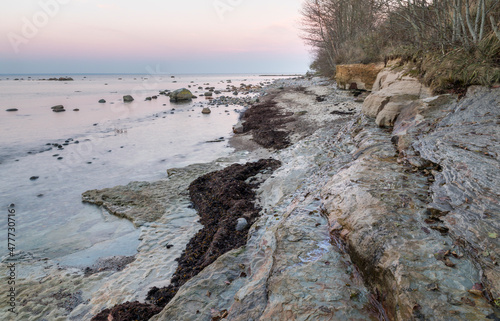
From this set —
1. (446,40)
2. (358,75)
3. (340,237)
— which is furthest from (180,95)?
(340,237)

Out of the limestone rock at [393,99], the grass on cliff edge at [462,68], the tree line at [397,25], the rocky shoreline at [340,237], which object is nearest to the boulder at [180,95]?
the tree line at [397,25]

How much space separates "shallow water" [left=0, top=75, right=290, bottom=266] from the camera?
251 inches

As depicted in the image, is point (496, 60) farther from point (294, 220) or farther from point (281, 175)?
point (294, 220)

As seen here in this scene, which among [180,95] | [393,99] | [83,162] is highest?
[180,95]

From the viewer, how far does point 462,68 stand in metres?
6.93

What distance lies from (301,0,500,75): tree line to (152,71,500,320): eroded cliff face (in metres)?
2.54

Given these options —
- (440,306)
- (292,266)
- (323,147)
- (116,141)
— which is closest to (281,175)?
(323,147)

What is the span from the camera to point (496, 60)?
6383 mm

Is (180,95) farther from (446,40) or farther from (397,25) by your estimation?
(446,40)

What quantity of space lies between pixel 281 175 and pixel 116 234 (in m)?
4.88

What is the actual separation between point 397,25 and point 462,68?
285 inches

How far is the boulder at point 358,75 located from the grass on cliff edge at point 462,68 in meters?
9.72

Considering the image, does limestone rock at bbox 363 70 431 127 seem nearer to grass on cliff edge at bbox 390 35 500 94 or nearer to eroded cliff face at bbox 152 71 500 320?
grass on cliff edge at bbox 390 35 500 94

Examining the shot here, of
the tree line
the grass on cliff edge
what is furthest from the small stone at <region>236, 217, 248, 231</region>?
the tree line
